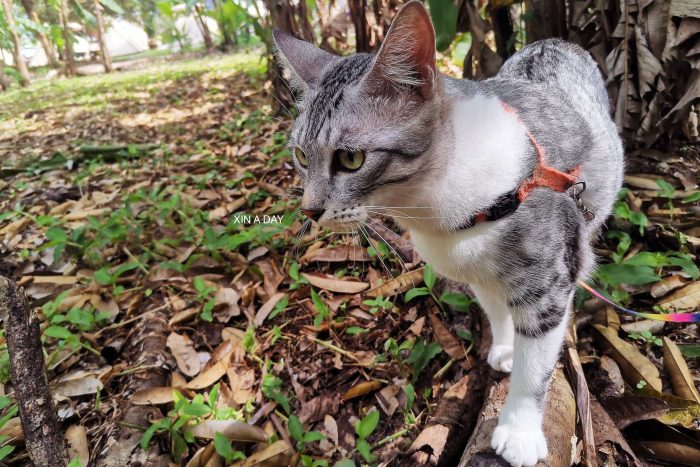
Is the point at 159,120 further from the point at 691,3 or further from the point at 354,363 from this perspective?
the point at 691,3

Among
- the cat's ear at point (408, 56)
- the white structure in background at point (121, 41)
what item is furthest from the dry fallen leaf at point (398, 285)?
the white structure in background at point (121, 41)

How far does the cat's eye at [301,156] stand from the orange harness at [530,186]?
0.58 metres

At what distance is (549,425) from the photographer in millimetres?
1538

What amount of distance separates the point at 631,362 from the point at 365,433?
1.08 metres

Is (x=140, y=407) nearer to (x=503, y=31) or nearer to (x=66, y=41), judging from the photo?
(x=503, y=31)

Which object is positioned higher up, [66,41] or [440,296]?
[66,41]

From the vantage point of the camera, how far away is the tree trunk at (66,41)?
10.1 metres

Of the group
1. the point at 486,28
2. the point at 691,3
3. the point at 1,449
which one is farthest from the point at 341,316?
the point at 691,3

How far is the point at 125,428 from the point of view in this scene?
1800 mm

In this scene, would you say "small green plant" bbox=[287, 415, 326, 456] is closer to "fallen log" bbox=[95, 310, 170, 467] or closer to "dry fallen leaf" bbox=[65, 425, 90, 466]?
"fallen log" bbox=[95, 310, 170, 467]

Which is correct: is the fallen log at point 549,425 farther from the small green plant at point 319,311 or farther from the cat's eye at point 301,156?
the cat's eye at point 301,156

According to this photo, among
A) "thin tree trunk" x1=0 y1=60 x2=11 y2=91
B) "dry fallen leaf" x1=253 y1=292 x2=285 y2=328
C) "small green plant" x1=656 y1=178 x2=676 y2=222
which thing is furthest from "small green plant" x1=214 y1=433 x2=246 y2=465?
"thin tree trunk" x1=0 y1=60 x2=11 y2=91

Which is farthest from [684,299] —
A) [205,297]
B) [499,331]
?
[205,297]

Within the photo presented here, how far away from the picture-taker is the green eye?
138cm
